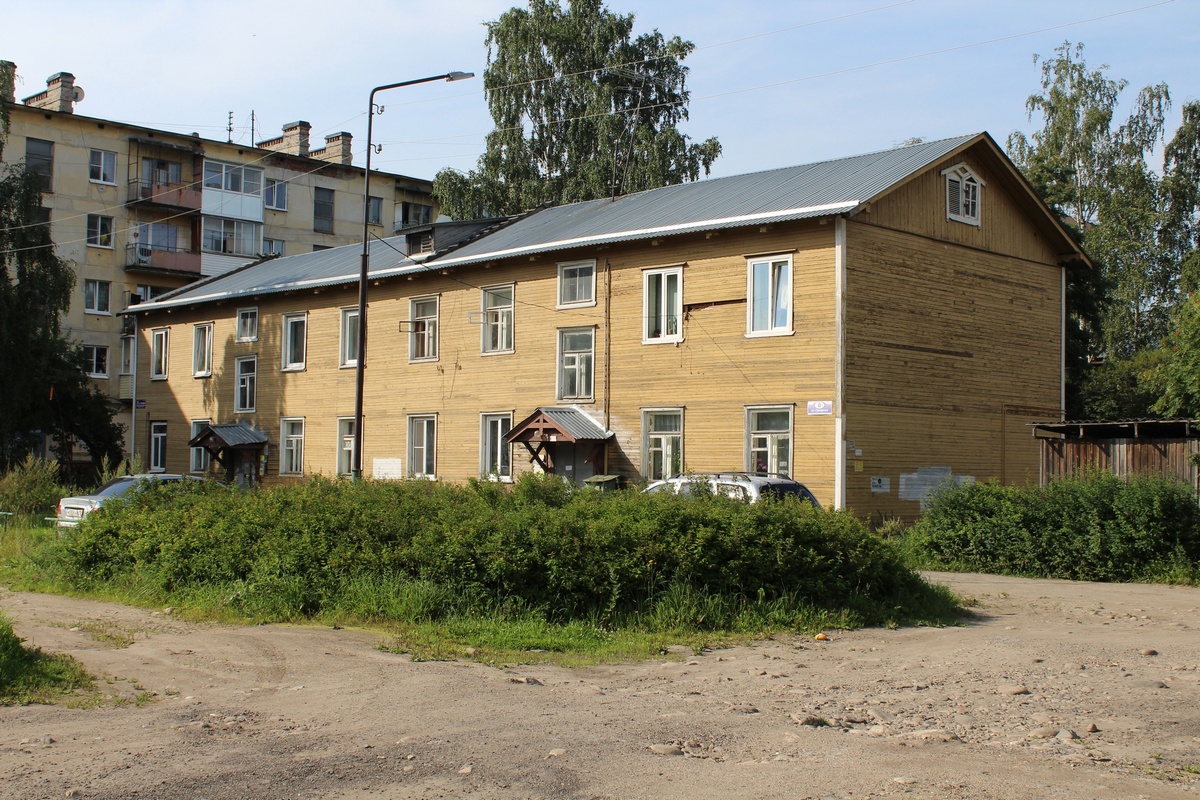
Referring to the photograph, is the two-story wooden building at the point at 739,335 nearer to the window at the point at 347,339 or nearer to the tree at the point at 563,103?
the window at the point at 347,339

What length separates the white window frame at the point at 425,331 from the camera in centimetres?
3288

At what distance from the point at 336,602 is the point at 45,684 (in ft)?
12.5

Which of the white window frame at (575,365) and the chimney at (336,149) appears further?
the chimney at (336,149)

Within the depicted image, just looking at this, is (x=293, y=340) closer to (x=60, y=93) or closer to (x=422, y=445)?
(x=422, y=445)

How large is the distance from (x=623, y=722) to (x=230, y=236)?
181 ft

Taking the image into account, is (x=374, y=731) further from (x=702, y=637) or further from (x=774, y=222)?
(x=774, y=222)

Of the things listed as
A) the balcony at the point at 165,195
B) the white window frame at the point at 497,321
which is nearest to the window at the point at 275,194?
the balcony at the point at 165,195

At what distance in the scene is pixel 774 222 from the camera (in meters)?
24.9

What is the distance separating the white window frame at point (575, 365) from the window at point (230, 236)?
112 ft

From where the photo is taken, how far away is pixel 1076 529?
1762 cm

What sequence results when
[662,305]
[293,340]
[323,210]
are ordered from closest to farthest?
[662,305] < [293,340] < [323,210]

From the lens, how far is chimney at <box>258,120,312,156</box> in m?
63.4

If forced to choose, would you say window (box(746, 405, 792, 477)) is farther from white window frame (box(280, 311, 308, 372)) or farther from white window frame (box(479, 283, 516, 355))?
white window frame (box(280, 311, 308, 372))

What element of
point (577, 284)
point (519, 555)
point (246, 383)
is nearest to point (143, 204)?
point (246, 383)
